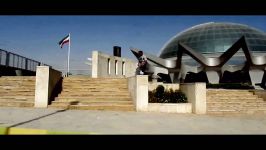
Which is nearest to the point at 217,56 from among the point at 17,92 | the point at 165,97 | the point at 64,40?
the point at 64,40

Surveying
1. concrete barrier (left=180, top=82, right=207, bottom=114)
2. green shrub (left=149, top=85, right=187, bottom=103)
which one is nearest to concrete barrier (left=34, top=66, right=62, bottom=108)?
green shrub (left=149, top=85, right=187, bottom=103)

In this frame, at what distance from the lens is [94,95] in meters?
16.0

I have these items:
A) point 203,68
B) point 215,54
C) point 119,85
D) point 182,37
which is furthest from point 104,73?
point 182,37

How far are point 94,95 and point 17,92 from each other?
4441 mm

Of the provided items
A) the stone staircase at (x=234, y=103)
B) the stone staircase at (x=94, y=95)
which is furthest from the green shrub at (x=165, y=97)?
the stone staircase at (x=234, y=103)

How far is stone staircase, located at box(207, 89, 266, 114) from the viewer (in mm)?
15120

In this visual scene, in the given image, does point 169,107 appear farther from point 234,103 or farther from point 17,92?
point 17,92

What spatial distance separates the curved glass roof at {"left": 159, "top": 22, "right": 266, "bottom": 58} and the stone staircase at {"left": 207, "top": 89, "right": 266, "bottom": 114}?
4055cm

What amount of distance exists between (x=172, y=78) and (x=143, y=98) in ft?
79.9

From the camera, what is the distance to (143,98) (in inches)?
549

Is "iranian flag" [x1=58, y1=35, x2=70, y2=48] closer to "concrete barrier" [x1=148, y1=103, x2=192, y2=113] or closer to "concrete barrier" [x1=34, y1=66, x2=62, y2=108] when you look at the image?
"concrete barrier" [x1=34, y1=66, x2=62, y2=108]
